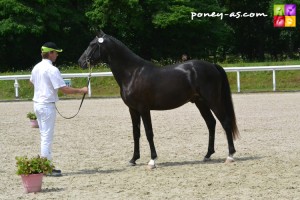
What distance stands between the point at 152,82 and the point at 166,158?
137 cm

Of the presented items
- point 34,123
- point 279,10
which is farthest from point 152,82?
point 279,10

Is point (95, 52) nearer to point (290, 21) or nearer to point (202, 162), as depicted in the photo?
point (202, 162)

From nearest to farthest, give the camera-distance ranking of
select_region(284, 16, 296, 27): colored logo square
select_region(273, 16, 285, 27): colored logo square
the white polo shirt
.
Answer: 1. the white polo shirt
2. select_region(284, 16, 296, 27): colored logo square
3. select_region(273, 16, 285, 27): colored logo square

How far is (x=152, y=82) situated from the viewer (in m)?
8.62

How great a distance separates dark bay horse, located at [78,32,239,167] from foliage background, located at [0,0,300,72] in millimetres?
26711

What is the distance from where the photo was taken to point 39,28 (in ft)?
115

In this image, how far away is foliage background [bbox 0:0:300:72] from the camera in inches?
1411

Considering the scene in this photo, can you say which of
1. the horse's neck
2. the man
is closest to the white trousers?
the man

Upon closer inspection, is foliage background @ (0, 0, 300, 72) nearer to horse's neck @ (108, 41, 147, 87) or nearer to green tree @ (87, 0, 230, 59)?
green tree @ (87, 0, 230, 59)

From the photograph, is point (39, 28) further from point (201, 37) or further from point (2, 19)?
point (201, 37)

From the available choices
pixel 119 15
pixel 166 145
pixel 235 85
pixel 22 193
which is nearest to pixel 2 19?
pixel 119 15

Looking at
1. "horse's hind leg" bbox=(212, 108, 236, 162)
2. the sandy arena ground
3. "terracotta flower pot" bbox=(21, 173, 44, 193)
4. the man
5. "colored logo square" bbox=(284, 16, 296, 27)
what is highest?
"colored logo square" bbox=(284, 16, 296, 27)

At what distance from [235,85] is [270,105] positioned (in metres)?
8.34

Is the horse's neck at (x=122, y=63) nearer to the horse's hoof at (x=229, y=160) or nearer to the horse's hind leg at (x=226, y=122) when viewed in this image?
the horse's hind leg at (x=226, y=122)
